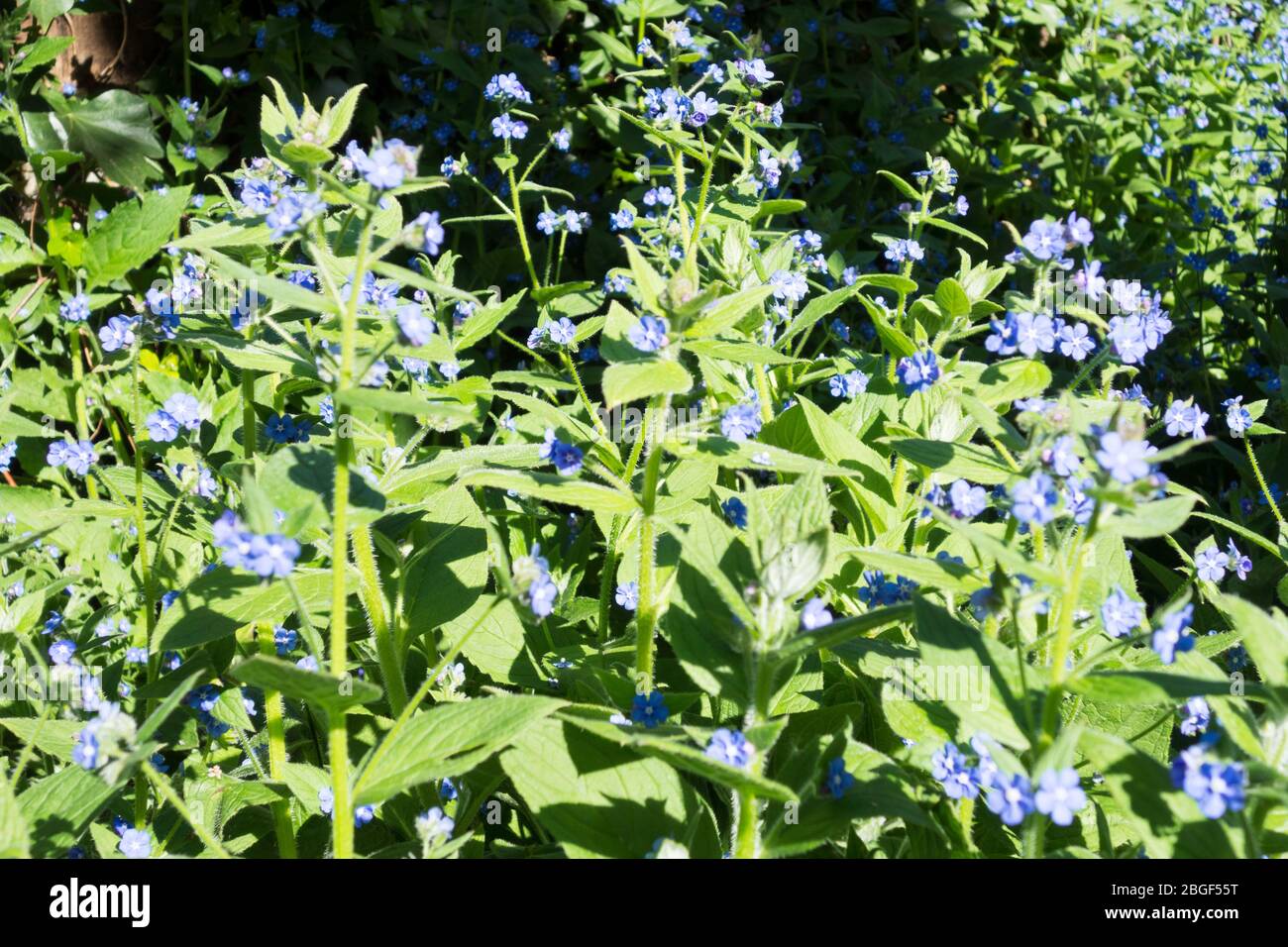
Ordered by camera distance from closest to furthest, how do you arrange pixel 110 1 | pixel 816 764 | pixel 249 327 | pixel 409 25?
pixel 816 764, pixel 249 327, pixel 110 1, pixel 409 25

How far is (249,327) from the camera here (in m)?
2.22

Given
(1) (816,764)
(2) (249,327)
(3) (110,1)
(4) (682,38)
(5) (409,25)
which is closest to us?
(1) (816,764)

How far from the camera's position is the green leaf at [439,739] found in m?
1.57

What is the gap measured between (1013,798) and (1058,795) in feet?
0.17

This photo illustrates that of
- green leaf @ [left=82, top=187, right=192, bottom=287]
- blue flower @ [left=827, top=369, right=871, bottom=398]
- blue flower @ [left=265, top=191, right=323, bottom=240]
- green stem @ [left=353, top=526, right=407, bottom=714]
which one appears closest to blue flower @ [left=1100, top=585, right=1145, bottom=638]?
green stem @ [left=353, top=526, right=407, bottom=714]

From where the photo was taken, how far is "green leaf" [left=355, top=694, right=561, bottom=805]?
157 centimetres

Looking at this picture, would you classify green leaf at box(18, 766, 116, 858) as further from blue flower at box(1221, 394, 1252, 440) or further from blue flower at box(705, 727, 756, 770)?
blue flower at box(1221, 394, 1252, 440)

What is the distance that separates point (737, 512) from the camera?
87.4 inches

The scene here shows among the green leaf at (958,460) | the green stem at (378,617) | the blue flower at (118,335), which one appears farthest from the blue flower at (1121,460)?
the blue flower at (118,335)

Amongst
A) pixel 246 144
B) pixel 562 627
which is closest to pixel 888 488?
pixel 562 627

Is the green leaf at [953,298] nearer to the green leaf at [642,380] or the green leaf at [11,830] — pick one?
the green leaf at [642,380]
